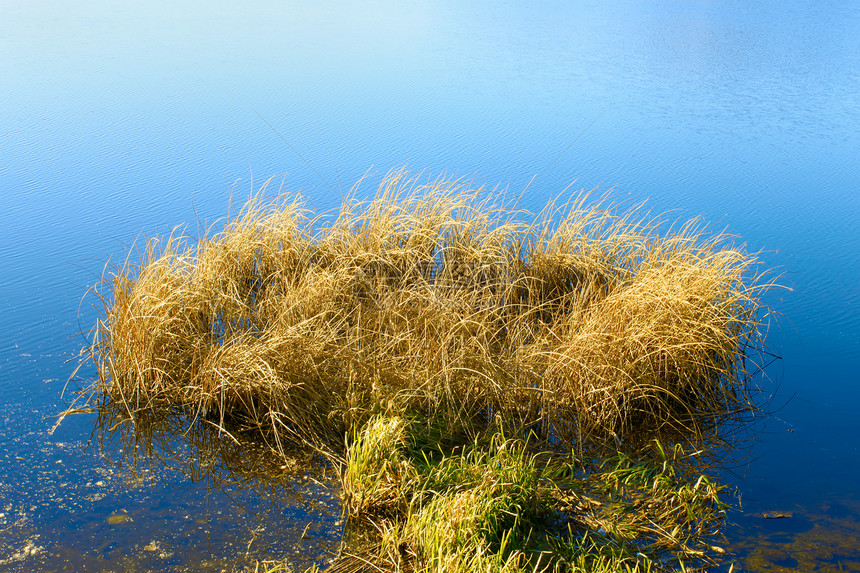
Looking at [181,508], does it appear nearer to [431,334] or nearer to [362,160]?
[431,334]

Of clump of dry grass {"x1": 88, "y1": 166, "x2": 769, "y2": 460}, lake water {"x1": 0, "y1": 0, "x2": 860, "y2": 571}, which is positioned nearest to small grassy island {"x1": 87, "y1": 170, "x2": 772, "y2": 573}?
clump of dry grass {"x1": 88, "y1": 166, "x2": 769, "y2": 460}

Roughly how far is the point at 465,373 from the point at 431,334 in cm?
36

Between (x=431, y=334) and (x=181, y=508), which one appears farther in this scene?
(x=431, y=334)

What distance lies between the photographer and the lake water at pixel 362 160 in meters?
2.89

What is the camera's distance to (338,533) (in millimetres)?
2750

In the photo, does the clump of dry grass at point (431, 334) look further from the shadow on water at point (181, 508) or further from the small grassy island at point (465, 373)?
the shadow on water at point (181, 508)

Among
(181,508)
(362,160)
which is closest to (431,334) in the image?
(181,508)

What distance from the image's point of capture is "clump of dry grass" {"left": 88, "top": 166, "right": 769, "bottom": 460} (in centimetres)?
329

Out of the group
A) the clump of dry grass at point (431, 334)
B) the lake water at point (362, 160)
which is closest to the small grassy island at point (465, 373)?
the clump of dry grass at point (431, 334)

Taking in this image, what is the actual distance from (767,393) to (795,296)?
144 centimetres

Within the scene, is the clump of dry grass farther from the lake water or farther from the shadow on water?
the lake water

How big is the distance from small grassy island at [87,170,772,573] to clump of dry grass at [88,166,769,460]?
1cm

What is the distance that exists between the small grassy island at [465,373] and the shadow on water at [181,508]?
10 centimetres

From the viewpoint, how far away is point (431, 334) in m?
3.64
